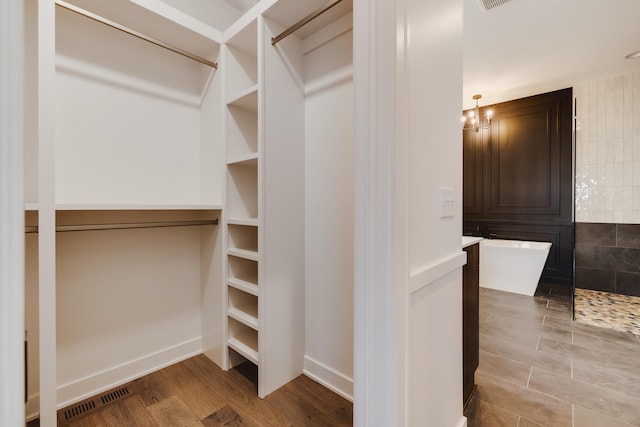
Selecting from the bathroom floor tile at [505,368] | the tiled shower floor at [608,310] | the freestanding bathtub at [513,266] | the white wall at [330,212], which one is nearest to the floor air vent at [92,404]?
the white wall at [330,212]

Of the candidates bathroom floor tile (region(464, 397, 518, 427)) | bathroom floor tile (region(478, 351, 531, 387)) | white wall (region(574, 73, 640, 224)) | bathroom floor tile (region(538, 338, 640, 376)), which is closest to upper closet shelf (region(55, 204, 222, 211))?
bathroom floor tile (region(464, 397, 518, 427))

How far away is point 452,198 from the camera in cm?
119

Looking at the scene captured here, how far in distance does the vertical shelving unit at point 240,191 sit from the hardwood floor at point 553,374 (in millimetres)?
1427

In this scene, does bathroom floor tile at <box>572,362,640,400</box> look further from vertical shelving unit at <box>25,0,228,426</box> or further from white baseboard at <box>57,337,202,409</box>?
white baseboard at <box>57,337,202,409</box>

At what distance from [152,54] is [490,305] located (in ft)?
12.8

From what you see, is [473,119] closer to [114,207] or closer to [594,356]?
[594,356]

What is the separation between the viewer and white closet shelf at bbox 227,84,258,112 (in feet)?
5.31

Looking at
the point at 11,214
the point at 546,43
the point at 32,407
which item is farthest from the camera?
the point at 546,43

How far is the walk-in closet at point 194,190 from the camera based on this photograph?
4.94 feet

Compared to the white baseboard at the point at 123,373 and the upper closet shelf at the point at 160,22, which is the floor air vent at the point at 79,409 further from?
the upper closet shelf at the point at 160,22

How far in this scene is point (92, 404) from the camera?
58.8 inches

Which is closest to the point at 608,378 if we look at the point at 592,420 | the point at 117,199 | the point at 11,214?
the point at 592,420

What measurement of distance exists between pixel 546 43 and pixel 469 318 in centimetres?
283

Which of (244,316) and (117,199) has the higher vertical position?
(117,199)
